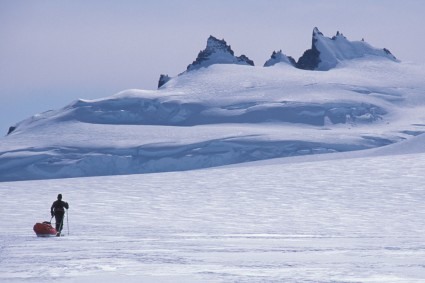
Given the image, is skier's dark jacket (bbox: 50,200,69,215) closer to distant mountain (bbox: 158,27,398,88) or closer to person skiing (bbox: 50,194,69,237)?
person skiing (bbox: 50,194,69,237)

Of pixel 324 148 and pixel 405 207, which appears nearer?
pixel 405 207

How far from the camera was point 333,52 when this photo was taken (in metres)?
148

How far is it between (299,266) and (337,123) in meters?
102

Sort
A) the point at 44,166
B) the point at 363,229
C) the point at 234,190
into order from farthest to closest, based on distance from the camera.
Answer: the point at 44,166 < the point at 234,190 < the point at 363,229

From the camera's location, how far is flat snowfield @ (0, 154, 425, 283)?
1227cm

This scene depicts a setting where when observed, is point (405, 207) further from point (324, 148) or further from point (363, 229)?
point (324, 148)

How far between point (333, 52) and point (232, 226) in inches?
5057

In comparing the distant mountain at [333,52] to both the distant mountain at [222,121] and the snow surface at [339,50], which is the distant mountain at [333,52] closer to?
the snow surface at [339,50]

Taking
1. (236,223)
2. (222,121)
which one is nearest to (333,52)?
(222,121)

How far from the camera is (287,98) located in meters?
120

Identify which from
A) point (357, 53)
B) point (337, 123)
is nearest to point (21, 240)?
point (337, 123)

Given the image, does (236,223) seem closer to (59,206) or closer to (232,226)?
(232,226)

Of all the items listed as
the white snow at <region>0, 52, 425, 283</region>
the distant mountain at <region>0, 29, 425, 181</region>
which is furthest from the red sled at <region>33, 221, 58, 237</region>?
the distant mountain at <region>0, 29, 425, 181</region>

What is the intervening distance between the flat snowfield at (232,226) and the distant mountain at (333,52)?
109133 millimetres
